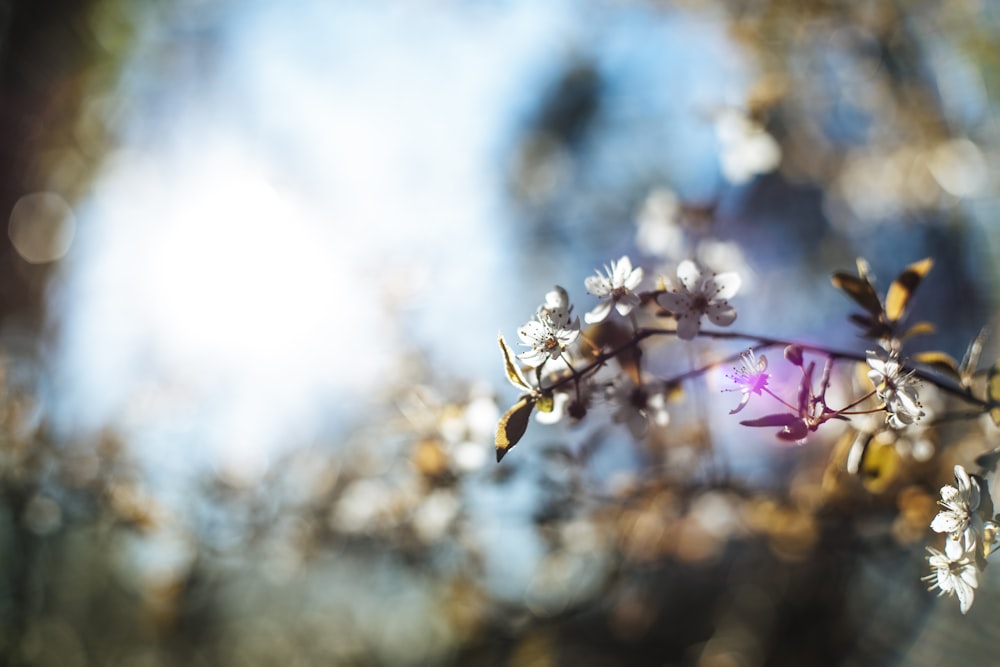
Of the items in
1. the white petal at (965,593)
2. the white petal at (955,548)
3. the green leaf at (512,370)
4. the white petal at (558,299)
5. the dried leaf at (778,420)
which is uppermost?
the white petal at (558,299)

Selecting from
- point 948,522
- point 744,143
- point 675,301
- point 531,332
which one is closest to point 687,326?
point 675,301

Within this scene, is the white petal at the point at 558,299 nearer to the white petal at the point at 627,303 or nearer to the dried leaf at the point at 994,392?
the white petal at the point at 627,303

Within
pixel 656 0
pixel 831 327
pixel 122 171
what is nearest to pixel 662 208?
pixel 656 0

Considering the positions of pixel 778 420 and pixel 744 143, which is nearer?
pixel 778 420

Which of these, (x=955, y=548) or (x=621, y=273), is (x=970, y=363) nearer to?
(x=955, y=548)

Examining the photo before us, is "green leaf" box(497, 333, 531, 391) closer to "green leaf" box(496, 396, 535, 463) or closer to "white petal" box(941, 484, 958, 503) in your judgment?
"green leaf" box(496, 396, 535, 463)

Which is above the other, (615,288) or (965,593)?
(615,288)

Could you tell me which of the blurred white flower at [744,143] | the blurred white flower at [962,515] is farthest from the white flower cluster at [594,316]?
the blurred white flower at [744,143]
